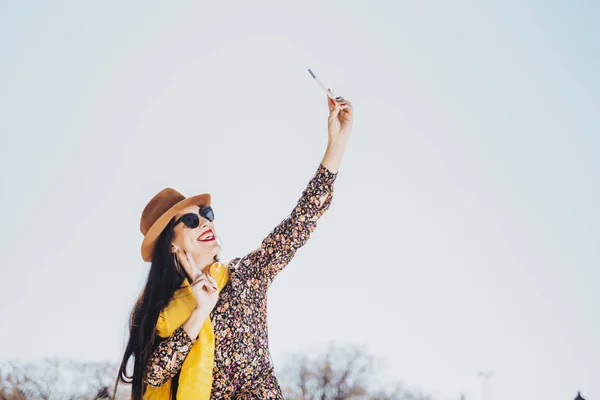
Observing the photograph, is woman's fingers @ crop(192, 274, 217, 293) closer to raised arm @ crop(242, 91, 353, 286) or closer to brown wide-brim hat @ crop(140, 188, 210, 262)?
raised arm @ crop(242, 91, 353, 286)

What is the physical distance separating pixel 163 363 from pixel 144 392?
11.0 inches

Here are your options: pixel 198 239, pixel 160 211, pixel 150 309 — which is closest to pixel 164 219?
pixel 160 211

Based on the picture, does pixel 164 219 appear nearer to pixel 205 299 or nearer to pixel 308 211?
pixel 205 299


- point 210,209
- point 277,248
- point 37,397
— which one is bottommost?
point 277,248

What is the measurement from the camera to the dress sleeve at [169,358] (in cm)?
371

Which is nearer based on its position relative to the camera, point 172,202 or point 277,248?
point 277,248

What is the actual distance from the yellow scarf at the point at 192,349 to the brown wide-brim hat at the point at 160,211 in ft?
1.19

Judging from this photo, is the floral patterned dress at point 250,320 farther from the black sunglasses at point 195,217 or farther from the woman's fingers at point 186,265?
the black sunglasses at point 195,217

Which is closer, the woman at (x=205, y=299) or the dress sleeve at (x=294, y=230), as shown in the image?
the woman at (x=205, y=299)

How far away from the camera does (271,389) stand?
3904mm

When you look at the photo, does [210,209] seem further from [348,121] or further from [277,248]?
[348,121]


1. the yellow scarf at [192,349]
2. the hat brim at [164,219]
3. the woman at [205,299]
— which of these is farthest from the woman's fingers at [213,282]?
the hat brim at [164,219]

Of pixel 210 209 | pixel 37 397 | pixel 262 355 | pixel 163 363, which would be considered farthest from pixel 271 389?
pixel 37 397

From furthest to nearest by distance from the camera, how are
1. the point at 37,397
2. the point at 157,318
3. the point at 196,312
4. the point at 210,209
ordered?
the point at 37,397
the point at 210,209
the point at 157,318
the point at 196,312
